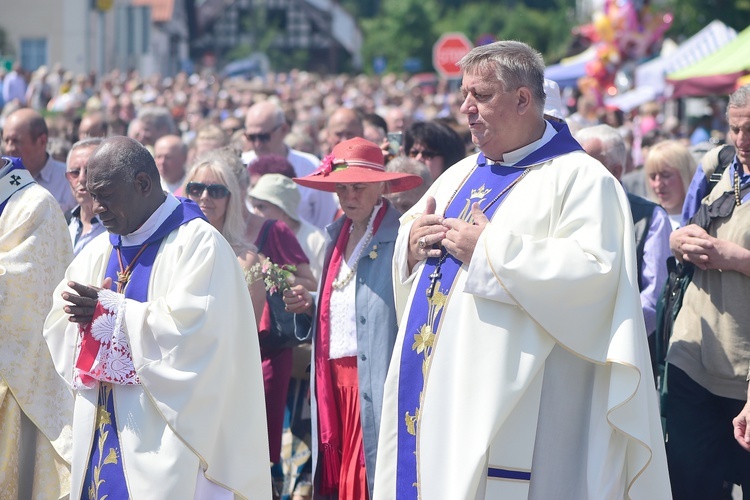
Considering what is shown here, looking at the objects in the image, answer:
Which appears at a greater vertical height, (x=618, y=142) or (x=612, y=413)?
(x=618, y=142)

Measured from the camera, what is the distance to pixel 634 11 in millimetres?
21875

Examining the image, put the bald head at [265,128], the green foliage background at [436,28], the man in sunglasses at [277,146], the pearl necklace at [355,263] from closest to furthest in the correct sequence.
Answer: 1. the pearl necklace at [355,263]
2. the man in sunglasses at [277,146]
3. the bald head at [265,128]
4. the green foliage background at [436,28]

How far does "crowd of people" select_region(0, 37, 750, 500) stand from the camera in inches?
159

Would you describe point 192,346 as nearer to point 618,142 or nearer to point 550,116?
point 550,116

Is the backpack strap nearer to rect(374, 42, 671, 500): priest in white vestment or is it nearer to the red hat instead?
rect(374, 42, 671, 500): priest in white vestment

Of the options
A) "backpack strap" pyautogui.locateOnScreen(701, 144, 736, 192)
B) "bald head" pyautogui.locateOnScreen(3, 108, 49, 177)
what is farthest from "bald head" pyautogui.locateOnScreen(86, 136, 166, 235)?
"bald head" pyautogui.locateOnScreen(3, 108, 49, 177)

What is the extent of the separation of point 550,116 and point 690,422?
4.99ft

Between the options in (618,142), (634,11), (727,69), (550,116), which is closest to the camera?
(550,116)

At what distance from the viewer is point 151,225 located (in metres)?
4.60

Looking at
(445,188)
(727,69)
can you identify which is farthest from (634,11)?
(445,188)

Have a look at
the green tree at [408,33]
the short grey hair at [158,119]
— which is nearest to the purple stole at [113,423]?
the short grey hair at [158,119]

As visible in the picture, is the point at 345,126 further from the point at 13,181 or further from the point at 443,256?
the point at 443,256

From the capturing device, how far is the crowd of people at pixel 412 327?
4043 mm

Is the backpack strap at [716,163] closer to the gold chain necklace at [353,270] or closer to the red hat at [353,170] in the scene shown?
the red hat at [353,170]
